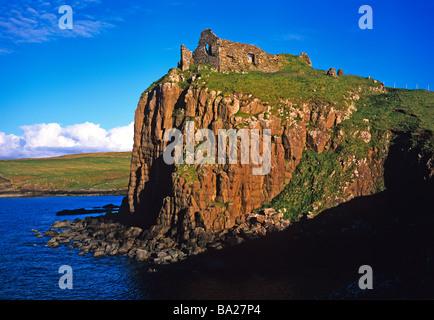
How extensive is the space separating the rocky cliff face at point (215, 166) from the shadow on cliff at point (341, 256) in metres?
5.45

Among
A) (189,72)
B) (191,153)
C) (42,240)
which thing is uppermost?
(189,72)

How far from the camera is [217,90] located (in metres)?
69.4

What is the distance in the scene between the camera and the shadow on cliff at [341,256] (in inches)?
1547

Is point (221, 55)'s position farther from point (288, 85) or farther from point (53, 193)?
point (53, 193)

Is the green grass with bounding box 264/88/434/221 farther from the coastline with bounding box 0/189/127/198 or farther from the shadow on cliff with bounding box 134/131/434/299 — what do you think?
the coastline with bounding box 0/189/127/198

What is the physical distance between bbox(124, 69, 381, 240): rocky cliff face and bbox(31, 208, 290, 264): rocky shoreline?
163 centimetres

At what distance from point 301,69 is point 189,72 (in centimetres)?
3180

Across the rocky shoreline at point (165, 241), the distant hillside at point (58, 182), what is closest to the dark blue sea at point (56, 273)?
the rocky shoreline at point (165, 241)

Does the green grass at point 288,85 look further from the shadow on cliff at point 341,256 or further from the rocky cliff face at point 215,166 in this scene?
the shadow on cliff at point 341,256

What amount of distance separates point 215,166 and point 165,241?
1638 centimetres

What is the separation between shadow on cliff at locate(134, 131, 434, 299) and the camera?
3928cm
